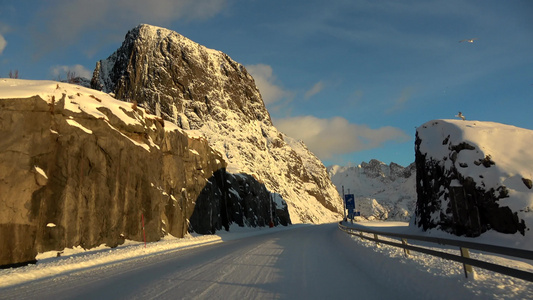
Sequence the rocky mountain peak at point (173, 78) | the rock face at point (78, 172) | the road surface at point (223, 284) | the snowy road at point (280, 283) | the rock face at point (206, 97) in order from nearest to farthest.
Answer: the snowy road at point (280, 283) < the road surface at point (223, 284) < the rock face at point (78, 172) < the rock face at point (206, 97) < the rocky mountain peak at point (173, 78)

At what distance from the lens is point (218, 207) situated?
136ft

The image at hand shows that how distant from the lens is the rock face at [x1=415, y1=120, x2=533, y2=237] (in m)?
17.8

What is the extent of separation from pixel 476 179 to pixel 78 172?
77.5 feet

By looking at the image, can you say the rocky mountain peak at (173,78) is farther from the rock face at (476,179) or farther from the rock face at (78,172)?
the rock face at (476,179)

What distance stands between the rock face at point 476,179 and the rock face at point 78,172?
21.0 meters

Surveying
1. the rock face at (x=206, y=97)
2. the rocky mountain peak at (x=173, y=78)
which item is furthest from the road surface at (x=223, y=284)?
the rocky mountain peak at (x=173, y=78)

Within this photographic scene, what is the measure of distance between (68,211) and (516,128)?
28869 mm

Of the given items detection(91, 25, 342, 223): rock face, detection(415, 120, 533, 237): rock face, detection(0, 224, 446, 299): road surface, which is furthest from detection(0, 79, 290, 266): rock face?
detection(91, 25, 342, 223): rock face

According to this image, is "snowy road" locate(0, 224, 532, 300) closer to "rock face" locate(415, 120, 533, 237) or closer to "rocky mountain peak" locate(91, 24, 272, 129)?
"rock face" locate(415, 120, 533, 237)

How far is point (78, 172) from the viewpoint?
18.0 metres

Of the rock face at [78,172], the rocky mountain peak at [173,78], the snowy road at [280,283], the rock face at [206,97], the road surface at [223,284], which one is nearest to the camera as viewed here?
the snowy road at [280,283]

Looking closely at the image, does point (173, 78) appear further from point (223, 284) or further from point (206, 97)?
point (223, 284)

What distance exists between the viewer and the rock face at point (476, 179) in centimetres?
1778

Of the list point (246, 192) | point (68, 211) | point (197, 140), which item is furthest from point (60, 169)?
point (246, 192)
